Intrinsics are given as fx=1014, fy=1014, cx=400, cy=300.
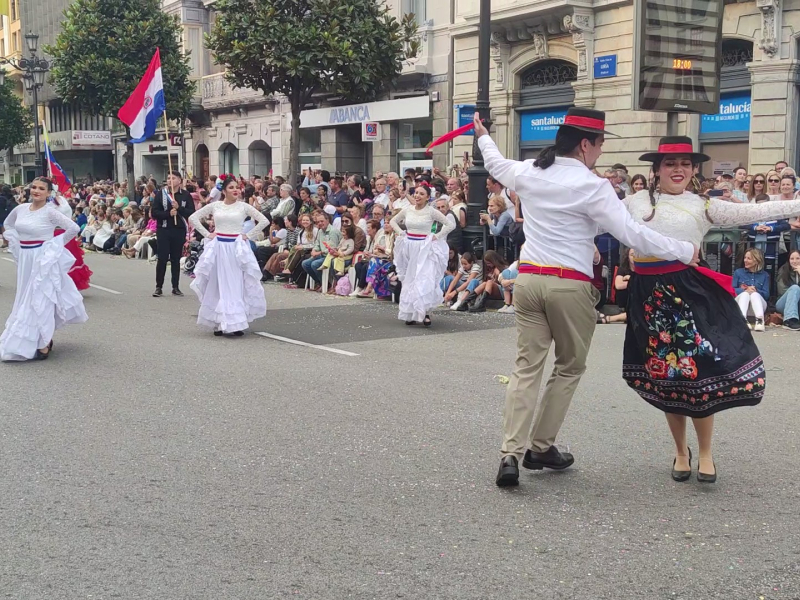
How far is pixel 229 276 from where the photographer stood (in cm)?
1136

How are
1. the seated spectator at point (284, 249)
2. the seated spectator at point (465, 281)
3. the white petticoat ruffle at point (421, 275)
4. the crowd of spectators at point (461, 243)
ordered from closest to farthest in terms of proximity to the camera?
the crowd of spectators at point (461, 243) < the white petticoat ruffle at point (421, 275) < the seated spectator at point (465, 281) < the seated spectator at point (284, 249)

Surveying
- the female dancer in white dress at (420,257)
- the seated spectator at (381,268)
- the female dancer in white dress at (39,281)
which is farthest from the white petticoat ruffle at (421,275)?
the female dancer in white dress at (39,281)

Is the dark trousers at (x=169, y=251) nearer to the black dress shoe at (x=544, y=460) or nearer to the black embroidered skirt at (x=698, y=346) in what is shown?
the black dress shoe at (x=544, y=460)

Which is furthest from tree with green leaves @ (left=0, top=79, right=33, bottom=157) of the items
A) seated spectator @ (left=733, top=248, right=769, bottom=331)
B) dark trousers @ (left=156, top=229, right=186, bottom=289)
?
seated spectator @ (left=733, top=248, right=769, bottom=331)

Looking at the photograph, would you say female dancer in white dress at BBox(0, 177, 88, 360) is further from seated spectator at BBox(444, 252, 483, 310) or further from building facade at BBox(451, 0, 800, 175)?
building facade at BBox(451, 0, 800, 175)

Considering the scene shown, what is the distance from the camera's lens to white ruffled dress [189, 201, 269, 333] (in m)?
11.2

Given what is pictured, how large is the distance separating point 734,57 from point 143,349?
13776 mm

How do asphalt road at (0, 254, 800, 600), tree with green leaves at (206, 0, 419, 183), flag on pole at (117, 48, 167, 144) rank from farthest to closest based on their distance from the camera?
tree with green leaves at (206, 0, 419, 183) < flag on pole at (117, 48, 167, 144) < asphalt road at (0, 254, 800, 600)

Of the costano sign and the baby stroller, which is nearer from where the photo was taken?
the baby stroller

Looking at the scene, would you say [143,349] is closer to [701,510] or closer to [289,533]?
[289,533]

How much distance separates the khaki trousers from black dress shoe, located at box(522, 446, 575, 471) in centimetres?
19

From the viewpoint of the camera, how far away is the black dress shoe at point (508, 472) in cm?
526

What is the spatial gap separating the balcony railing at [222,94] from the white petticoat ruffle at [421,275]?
961 inches

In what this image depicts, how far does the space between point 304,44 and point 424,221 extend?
42.3 feet
